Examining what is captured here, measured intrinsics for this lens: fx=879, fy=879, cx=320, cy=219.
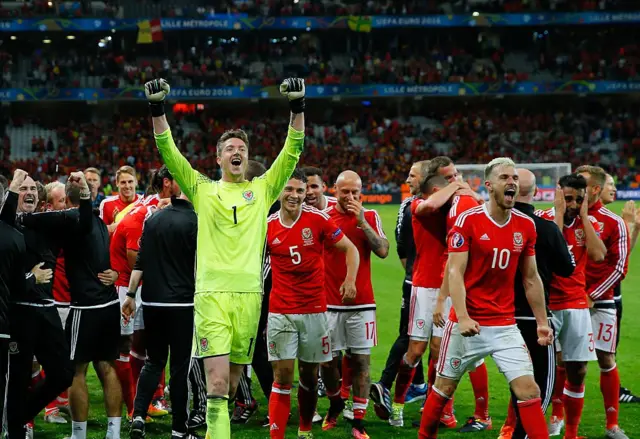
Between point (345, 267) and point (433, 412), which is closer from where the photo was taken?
point (433, 412)

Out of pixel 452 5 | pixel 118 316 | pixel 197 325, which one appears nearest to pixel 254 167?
pixel 118 316

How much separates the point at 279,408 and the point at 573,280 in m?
2.61

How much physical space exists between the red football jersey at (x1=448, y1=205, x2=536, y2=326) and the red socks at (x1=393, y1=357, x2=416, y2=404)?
7.58 ft

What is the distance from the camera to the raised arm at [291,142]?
6.08 meters

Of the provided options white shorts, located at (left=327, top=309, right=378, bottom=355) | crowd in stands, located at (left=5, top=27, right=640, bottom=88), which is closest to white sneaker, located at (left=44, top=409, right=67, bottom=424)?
white shorts, located at (left=327, top=309, right=378, bottom=355)

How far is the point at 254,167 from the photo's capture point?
26.1 ft

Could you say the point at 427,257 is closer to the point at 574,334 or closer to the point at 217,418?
the point at 574,334

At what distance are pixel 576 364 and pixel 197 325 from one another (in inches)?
126

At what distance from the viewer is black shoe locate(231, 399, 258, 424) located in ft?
26.8

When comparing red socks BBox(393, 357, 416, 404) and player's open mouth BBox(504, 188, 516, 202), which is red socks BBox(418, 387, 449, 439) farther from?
red socks BBox(393, 357, 416, 404)

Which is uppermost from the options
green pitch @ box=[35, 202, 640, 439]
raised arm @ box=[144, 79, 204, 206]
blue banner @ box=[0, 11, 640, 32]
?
blue banner @ box=[0, 11, 640, 32]

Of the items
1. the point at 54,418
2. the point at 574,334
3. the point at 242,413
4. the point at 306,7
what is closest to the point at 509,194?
the point at 574,334

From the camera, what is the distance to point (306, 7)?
48469 millimetres

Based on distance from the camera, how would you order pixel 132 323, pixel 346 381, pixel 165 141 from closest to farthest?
pixel 165 141 → pixel 132 323 → pixel 346 381
